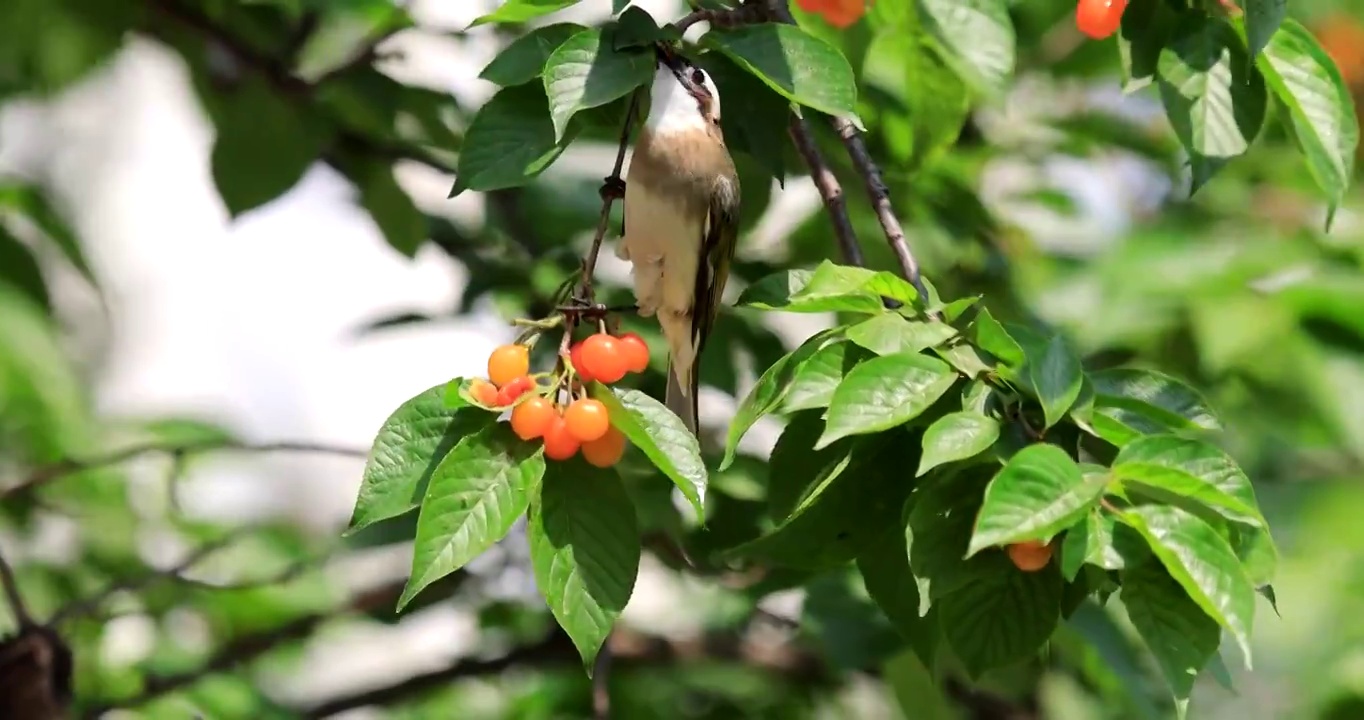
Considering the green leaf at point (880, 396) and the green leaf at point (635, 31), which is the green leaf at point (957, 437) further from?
the green leaf at point (635, 31)

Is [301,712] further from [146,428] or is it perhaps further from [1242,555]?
[1242,555]

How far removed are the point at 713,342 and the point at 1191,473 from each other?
2.41 ft

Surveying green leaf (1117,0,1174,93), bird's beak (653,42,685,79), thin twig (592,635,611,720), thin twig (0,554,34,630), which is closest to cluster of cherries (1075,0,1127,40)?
green leaf (1117,0,1174,93)

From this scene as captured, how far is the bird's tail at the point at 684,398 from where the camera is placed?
3.68 ft

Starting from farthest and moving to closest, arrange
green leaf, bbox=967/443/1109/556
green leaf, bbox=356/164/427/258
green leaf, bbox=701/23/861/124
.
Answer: green leaf, bbox=356/164/427/258 < green leaf, bbox=701/23/861/124 < green leaf, bbox=967/443/1109/556

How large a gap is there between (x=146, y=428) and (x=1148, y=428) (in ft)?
4.81

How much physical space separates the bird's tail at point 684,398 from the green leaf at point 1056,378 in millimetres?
406

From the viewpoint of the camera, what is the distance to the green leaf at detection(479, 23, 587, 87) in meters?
0.79

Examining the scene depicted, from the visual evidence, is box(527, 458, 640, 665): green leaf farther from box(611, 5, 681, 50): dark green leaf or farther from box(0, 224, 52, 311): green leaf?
box(0, 224, 52, 311): green leaf

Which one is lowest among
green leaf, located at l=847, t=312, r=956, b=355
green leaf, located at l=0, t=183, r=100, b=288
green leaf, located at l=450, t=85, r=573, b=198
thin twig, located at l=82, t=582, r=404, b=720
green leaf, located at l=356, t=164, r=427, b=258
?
thin twig, located at l=82, t=582, r=404, b=720

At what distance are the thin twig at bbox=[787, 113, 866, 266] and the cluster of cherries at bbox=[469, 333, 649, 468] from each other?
182mm

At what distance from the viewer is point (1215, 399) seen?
1.77 m

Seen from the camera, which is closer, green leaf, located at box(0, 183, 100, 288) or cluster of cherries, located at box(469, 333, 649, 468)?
cluster of cherries, located at box(469, 333, 649, 468)

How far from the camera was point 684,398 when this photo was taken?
44.4 inches
